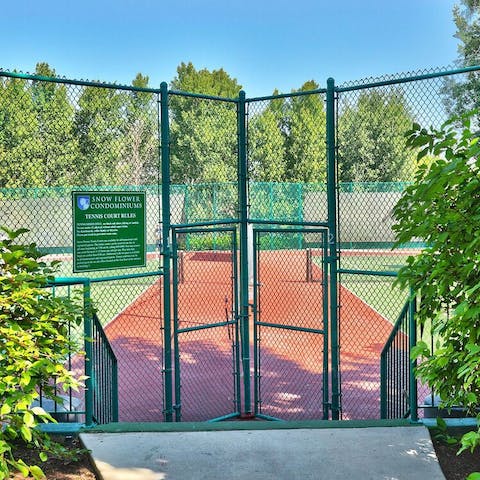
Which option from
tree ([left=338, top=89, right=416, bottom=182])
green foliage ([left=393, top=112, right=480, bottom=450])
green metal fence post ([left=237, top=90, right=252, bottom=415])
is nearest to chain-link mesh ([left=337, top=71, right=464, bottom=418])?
tree ([left=338, top=89, right=416, bottom=182])

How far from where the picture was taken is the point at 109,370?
614 centimetres

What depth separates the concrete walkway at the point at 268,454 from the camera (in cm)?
423

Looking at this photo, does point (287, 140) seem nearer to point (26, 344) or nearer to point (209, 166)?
point (209, 166)

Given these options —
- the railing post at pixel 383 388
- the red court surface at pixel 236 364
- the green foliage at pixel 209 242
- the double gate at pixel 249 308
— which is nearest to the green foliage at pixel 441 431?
the railing post at pixel 383 388

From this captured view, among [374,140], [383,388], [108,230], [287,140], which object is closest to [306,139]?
[287,140]

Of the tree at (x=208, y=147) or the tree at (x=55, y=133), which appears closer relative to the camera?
the tree at (x=55, y=133)

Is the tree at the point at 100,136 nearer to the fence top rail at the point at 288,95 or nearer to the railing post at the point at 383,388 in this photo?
the fence top rail at the point at 288,95

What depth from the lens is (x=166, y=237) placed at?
6.76 metres

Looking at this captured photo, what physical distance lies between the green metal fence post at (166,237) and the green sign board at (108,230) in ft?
0.72

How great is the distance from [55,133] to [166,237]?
1.50 metres

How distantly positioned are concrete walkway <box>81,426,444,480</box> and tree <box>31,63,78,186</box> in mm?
2671

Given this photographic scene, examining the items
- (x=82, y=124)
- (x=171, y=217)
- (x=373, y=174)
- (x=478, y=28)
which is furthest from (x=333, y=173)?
(x=478, y=28)

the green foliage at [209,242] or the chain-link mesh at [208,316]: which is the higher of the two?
the green foliage at [209,242]

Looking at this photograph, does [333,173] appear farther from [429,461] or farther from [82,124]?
[429,461]
